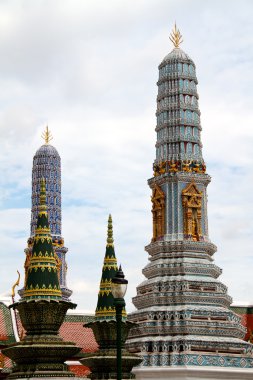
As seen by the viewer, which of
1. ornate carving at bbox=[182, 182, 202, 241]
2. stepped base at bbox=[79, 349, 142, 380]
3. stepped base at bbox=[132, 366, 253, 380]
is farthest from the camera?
ornate carving at bbox=[182, 182, 202, 241]

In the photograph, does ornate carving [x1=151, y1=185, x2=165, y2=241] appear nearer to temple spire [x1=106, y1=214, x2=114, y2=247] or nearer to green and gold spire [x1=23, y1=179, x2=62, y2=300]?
temple spire [x1=106, y1=214, x2=114, y2=247]

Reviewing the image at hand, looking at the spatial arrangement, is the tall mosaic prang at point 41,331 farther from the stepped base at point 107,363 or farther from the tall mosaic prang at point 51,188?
the tall mosaic prang at point 51,188

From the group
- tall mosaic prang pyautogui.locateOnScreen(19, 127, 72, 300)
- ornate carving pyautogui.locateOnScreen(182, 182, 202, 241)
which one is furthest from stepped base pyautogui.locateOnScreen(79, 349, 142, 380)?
tall mosaic prang pyautogui.locateOnScreen(19, 127, 72, 300)

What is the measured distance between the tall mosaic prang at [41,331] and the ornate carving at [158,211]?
15648 mm

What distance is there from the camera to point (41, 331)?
91.5ft

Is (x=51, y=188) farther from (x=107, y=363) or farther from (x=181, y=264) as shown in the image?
(x=107, y=363)

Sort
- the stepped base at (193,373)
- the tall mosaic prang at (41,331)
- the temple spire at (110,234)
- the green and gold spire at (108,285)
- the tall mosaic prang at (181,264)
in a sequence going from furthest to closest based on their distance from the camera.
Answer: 1. the tall mosaic prang at (181,264)
2. the stepped base at (193,373)
3. the temple spire at (110,234)
4. the green and gold spire at (108,285)
5. the tall mosaic prang at (41,331)

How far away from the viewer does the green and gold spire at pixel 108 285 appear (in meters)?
31.1

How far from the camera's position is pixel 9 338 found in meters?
44.1

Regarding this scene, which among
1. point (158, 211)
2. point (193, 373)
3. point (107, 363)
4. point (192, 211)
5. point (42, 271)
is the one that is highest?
point (158, 211)

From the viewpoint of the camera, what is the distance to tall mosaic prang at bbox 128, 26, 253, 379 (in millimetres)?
39531

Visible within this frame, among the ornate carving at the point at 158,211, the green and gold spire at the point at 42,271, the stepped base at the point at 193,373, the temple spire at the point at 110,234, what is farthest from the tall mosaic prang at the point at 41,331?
the ornate carving at the point at 158,211

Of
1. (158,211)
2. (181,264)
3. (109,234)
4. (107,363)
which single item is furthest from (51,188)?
(107,363)

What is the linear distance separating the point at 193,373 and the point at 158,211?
9.35 meters
